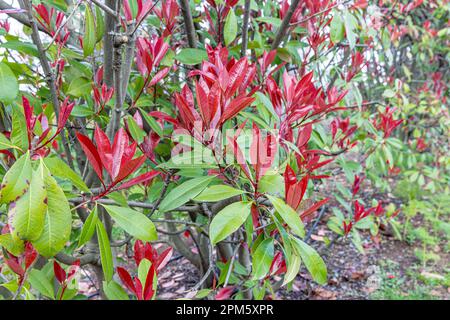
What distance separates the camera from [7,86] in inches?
32.1

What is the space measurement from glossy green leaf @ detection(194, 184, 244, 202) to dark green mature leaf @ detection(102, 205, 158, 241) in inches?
4.4

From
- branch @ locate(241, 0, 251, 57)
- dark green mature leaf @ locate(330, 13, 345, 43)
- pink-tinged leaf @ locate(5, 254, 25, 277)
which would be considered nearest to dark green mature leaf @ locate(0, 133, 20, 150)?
pink-tinged leaf @ locate(5, 254, 25, 277)

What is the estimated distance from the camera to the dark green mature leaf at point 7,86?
81 cm

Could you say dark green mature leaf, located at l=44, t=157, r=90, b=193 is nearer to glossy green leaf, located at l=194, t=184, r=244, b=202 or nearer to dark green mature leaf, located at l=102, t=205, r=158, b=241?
dark green mature leaf, located at l=102, t=205, r=158, b=241

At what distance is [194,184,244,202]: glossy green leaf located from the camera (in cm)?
73

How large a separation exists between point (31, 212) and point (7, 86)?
1.22 feet

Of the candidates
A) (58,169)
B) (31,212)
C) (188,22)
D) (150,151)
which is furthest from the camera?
(188,22)

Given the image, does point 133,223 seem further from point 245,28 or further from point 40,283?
point 245,28

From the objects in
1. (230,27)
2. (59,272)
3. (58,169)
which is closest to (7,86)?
(58,169)

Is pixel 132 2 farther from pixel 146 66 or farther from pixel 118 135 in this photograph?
pixel 118 135

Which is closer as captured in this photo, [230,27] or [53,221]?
[53,221]
